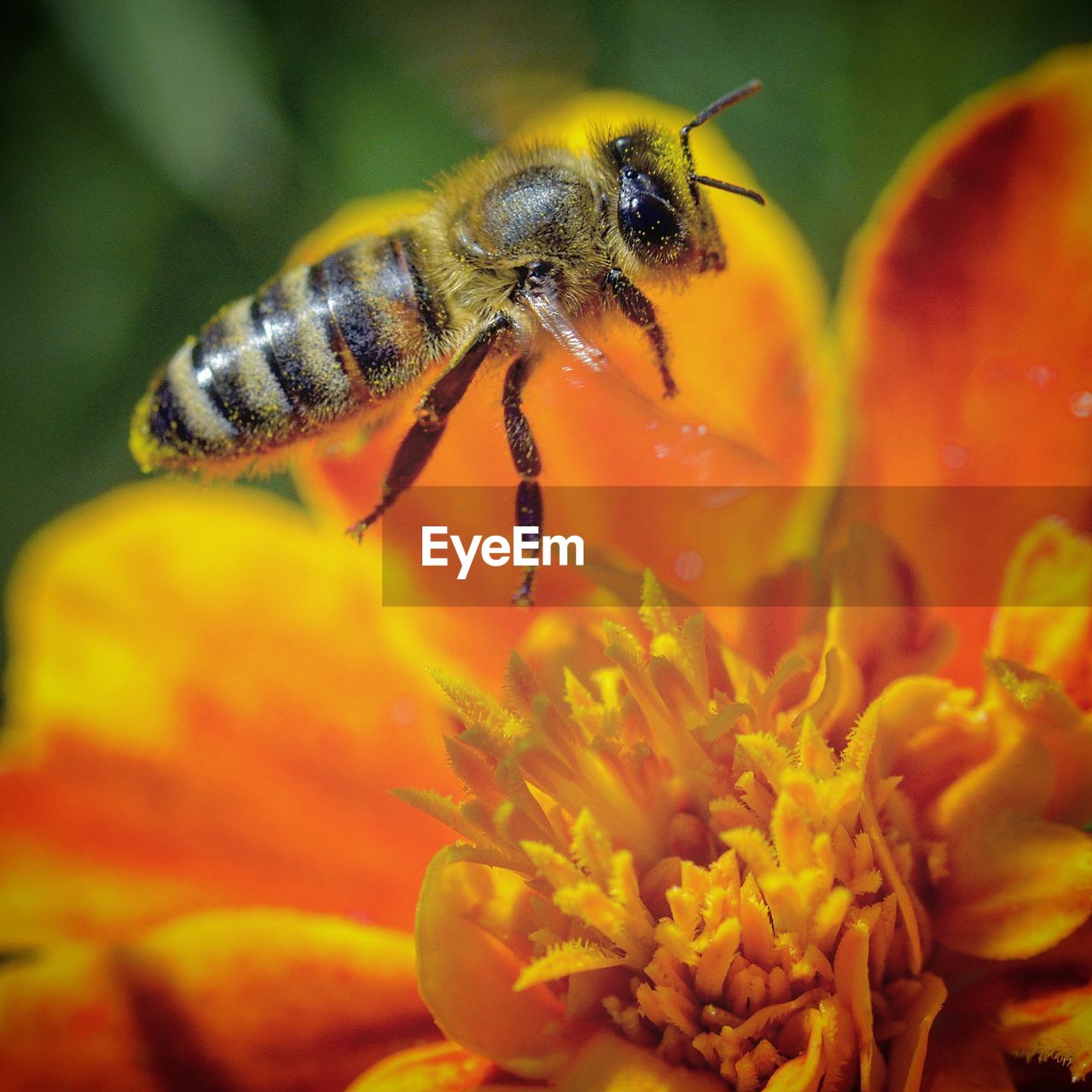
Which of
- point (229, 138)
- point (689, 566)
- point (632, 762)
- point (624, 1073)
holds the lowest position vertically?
point (624, 1073)

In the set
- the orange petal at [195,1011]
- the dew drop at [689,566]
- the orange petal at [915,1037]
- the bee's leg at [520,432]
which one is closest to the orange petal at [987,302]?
the dew drop at [689,566]

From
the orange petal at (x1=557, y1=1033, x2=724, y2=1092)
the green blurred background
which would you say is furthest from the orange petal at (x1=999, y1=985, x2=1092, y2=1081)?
the green blurred background

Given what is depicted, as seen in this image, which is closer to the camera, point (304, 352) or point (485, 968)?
point (485, 968)

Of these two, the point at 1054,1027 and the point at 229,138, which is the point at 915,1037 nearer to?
the point at 1054,1027

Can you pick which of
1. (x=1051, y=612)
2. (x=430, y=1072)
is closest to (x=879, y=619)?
(x=1051, y=612)

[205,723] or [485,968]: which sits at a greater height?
[205,723]

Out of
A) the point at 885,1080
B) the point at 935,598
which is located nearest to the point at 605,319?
the point at 935,598

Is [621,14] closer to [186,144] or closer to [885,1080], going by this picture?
[186,144]
